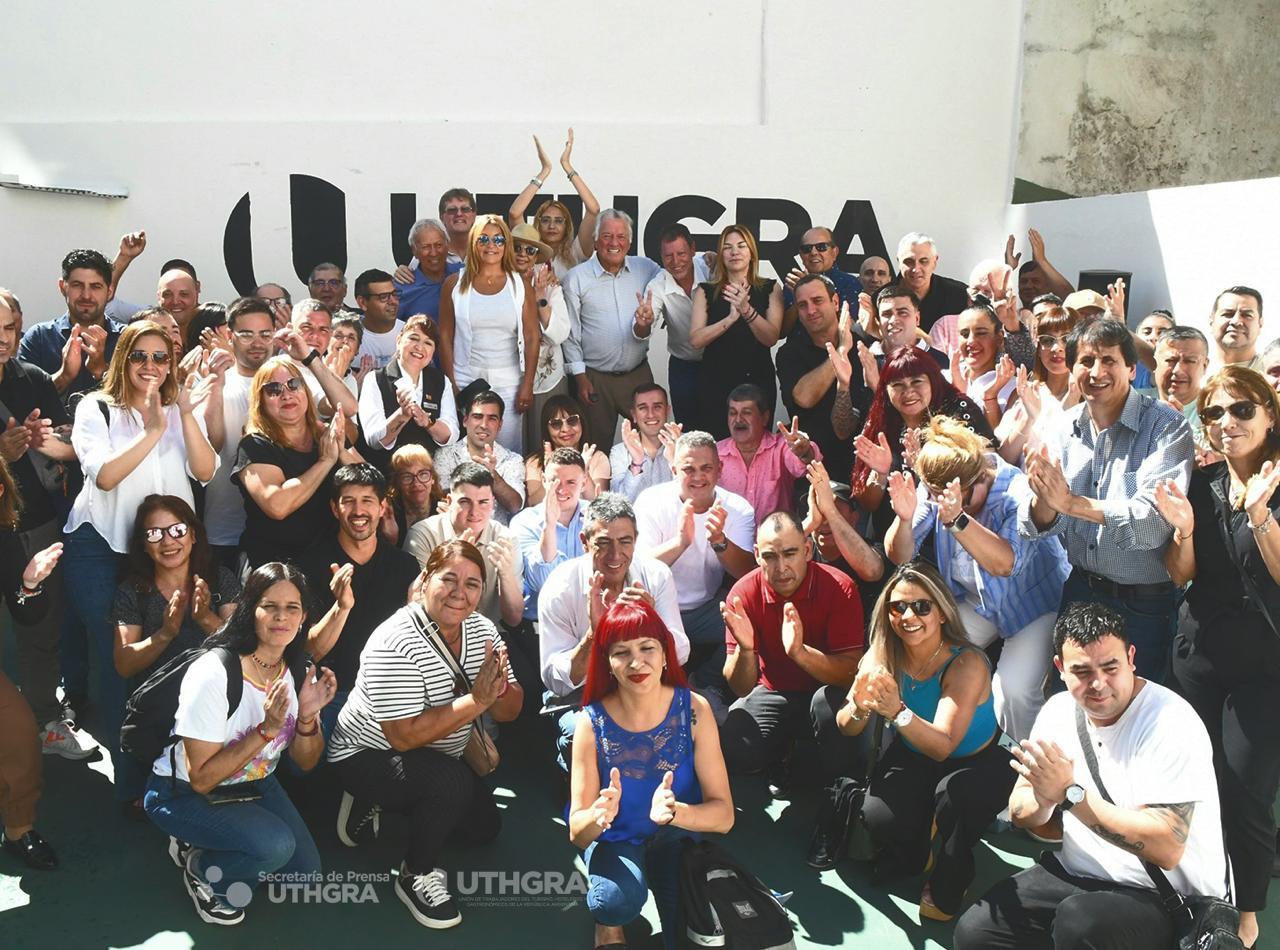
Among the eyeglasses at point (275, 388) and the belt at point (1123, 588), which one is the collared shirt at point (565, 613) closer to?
the eyeglasses at point (275, 388)

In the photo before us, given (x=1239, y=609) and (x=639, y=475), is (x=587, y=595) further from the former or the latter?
(x=1239, y=609)

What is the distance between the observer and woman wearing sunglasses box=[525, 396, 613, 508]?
5.55m

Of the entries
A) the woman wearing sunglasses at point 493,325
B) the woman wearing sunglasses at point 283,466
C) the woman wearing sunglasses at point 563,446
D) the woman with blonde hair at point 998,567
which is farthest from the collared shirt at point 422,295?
the woman with blonde hair at point 998,567

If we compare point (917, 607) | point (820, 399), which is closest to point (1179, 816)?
point (917, 607)

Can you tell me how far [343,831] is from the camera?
4270mm

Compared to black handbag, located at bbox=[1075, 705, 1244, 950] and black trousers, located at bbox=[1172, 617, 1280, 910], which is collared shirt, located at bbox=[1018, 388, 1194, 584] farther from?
black handbag, located at bbox=[1075, 705, 1244, 950]

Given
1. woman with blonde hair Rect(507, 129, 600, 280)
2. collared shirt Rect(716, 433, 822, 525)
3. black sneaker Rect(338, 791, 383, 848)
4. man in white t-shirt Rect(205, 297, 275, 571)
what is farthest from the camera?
woman with blonde hair Rect(507, 129, 600, 280)

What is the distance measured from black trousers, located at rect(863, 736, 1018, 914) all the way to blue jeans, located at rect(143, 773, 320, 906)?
1983mm

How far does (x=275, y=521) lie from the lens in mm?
4680

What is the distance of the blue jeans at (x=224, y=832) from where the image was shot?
3.82 meters

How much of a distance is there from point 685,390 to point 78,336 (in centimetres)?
296

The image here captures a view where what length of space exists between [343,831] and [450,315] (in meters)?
2.77

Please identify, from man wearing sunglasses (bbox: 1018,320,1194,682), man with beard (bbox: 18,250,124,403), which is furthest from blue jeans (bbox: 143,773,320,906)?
man wearing sunglasses (bbox: 1018,320,1194,682)

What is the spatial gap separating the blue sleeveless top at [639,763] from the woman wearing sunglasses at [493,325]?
2.55m
